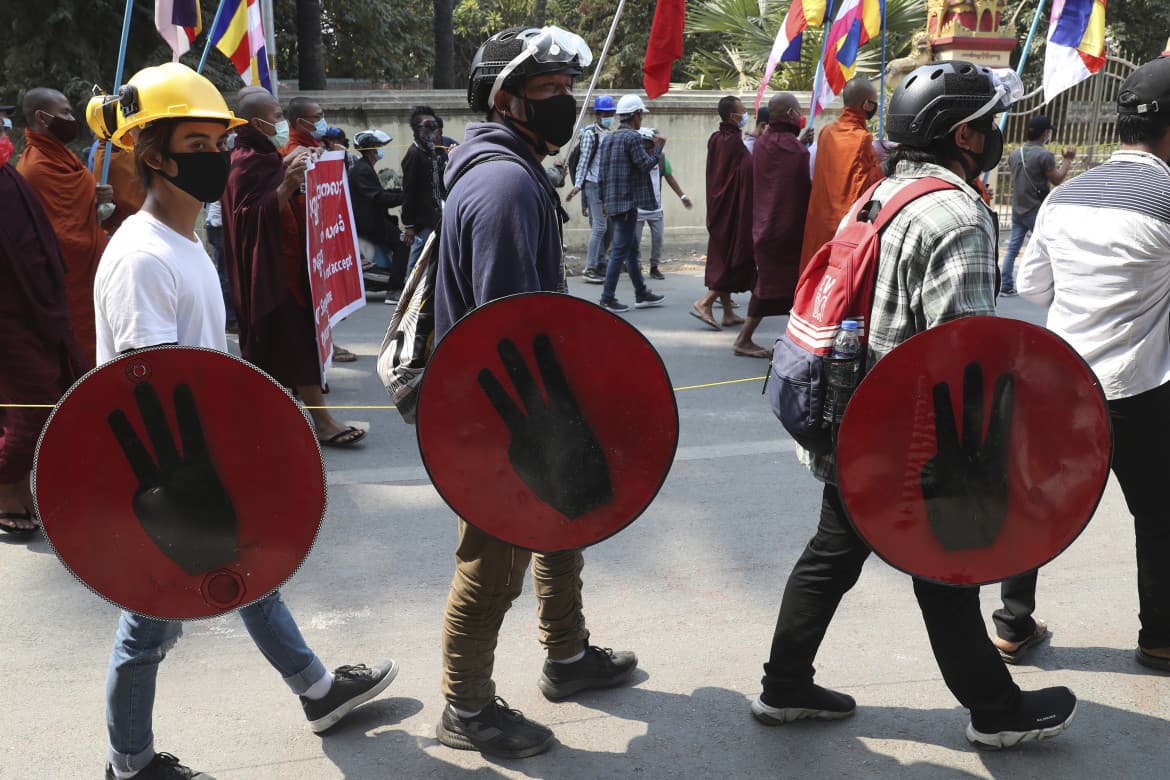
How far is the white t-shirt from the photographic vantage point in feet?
7.73

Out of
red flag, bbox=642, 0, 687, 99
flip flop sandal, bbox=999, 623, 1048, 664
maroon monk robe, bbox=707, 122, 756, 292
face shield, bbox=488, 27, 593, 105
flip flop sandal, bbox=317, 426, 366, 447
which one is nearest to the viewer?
face shield, bbox=488, 27, 593, 105

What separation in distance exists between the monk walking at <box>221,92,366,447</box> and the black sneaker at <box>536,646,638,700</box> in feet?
9.35

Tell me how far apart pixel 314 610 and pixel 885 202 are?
7.98 ft

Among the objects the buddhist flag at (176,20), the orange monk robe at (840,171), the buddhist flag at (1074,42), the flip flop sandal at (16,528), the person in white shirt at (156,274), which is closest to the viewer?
the person in white shirt at (156,274)

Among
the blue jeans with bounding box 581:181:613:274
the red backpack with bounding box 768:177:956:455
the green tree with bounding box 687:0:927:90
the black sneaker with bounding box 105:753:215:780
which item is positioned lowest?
the black sneaker with bounding box 105:753:215:780

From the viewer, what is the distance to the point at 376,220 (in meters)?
10.1

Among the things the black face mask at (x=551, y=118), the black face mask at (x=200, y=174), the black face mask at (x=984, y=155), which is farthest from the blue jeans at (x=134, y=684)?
the black face mask at (x=984, y=155)

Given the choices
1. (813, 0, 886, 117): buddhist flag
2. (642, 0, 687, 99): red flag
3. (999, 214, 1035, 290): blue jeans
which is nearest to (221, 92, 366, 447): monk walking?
(642, 0, 687, 99): red flag

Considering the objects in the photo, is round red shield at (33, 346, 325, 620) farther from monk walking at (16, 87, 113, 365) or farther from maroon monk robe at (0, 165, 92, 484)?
monk walking at (16, 87, 113, 365)

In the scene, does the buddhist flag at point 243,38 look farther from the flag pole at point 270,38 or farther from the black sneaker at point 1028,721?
the black sneaker at point 1028,721

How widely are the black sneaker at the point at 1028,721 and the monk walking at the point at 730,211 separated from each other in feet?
19.6

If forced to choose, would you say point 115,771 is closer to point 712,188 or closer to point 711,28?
point 712,188

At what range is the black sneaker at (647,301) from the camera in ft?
31.3

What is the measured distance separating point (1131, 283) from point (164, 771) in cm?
290
